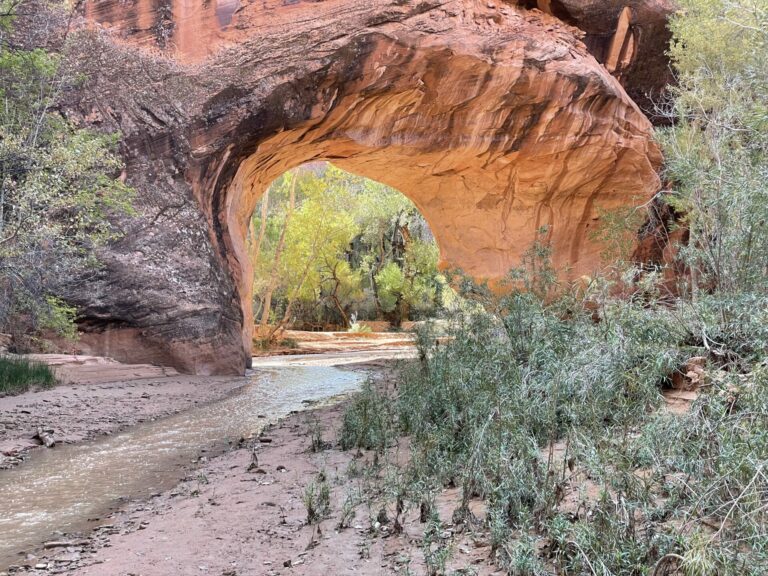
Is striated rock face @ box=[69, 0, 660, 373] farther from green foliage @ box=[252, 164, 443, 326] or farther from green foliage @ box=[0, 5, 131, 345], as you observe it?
green foliage @ box=[252, 164, 443, 326]

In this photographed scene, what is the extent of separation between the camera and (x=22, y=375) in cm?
797

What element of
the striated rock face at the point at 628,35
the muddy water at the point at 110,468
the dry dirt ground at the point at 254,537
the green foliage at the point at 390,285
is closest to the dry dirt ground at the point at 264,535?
the dry dirt ground at the point at 254,537

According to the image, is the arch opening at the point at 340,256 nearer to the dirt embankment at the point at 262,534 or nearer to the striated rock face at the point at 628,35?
the striated rock face at the point at 628,35

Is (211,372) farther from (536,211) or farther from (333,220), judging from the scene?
(333,220)

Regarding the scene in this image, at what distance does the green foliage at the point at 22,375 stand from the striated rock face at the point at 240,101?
6.20 ft

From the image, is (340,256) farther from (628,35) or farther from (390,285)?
(628,35)

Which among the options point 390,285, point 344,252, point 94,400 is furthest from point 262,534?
point 344,252

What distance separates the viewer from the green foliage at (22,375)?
7.66 meters

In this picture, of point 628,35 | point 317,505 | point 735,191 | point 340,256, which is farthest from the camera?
point 340,256

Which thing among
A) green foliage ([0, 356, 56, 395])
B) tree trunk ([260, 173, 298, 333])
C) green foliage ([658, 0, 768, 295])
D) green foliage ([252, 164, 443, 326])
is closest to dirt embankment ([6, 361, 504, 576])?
green foliage ([658, 0, 768, 295])

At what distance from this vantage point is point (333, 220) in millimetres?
22156

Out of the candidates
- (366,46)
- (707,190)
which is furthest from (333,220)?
(707,190)

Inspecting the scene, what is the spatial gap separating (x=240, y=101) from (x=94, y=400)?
6.23 metres

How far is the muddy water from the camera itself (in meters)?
3.86
